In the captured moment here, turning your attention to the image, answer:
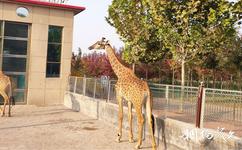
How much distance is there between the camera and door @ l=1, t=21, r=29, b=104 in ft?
56.9

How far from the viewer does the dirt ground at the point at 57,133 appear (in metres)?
8.70

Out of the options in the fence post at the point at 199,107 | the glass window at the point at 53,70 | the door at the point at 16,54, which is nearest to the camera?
the fence post at the point at 199,107

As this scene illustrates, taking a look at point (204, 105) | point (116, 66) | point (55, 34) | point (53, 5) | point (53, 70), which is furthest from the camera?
point (55, 34)

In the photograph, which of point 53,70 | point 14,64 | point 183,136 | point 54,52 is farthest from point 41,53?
point 183,136

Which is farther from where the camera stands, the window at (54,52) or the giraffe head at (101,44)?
the window at (54,52)

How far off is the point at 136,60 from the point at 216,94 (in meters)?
14.7

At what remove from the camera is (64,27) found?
18.6 m

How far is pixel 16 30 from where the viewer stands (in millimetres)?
17625

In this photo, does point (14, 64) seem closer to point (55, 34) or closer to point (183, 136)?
point (55, 34)

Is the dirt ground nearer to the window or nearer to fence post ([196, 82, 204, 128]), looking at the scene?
fence post ([196, 82, 204, 128])

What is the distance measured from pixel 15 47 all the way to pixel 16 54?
375 mm

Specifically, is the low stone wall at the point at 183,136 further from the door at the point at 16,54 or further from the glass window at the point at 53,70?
the door at the point at 16,54

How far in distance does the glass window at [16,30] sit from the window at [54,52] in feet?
4.41

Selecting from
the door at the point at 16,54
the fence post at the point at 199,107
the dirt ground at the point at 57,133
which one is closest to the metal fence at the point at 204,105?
the fence post at the point at 199,107
